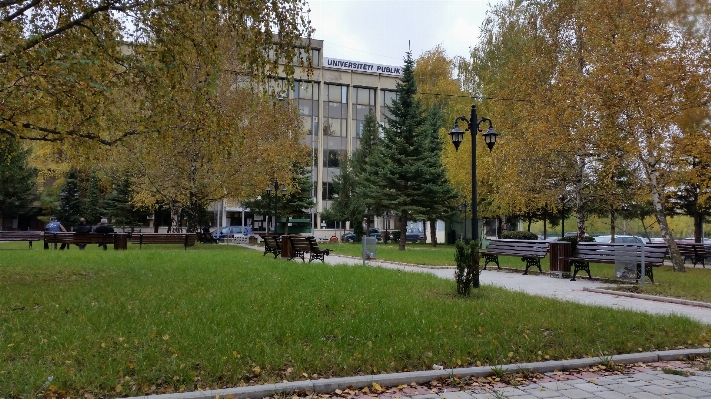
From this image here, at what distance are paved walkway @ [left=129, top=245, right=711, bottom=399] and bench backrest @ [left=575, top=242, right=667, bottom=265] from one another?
7.24m

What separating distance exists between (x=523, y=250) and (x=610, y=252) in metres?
3.30

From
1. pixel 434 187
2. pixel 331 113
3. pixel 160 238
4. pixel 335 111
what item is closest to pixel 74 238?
pixel 160 238

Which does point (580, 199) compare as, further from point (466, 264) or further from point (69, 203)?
point (69, 203)

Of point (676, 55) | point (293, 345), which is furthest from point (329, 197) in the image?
point (293, 345)

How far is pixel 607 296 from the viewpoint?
36.7 feet

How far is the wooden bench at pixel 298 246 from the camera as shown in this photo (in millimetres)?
18166

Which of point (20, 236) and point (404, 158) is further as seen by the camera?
point (404, 158)

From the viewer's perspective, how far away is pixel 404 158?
1284 inches

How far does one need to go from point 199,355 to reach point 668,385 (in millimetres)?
4483

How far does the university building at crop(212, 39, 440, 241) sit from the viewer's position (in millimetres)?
64562

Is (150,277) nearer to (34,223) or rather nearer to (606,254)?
(606,254)

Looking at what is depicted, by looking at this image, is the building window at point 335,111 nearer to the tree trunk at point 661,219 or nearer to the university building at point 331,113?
the university building at point 331,113

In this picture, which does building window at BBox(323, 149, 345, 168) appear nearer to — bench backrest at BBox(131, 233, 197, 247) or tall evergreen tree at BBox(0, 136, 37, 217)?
tall evergreen tree at BBox(0, 136, 37, 217)

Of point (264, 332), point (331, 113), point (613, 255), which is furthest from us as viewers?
point (331, 113)
